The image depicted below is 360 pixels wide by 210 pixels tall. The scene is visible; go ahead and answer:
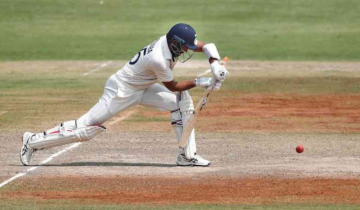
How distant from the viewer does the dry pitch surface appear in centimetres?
1202

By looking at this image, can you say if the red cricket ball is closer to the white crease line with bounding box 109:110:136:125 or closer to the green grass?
the white crease line with bounding box 109:110:136:125

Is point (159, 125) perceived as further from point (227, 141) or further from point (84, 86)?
point (84, 86)

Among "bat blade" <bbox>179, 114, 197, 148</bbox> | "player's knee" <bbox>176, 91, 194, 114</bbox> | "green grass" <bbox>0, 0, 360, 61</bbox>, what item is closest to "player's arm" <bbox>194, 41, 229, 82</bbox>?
"player's knee" <bbox>176, 91, 194, 114</bbox>

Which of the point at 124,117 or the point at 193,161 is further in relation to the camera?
the point at 124,117

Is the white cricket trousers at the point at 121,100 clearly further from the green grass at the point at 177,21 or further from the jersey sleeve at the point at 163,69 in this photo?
the green grass at the point at 177,21

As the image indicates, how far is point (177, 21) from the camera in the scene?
39.8m

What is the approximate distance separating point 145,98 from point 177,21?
25905mm

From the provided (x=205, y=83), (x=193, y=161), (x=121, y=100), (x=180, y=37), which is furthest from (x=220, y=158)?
(x=180, y=37)

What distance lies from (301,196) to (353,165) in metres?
2.43

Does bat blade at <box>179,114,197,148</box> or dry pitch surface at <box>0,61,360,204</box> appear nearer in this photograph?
dry pitch surface at <box>0,61,360,204</box>

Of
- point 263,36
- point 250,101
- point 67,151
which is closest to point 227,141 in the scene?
point 67,151

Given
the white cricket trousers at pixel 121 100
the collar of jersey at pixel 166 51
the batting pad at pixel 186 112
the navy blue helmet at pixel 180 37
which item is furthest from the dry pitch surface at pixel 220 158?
the navy blue helmet at pixel 180 37

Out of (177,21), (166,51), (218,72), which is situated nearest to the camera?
(218,72)

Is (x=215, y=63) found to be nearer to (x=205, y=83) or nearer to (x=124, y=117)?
(x=205, y=83)
